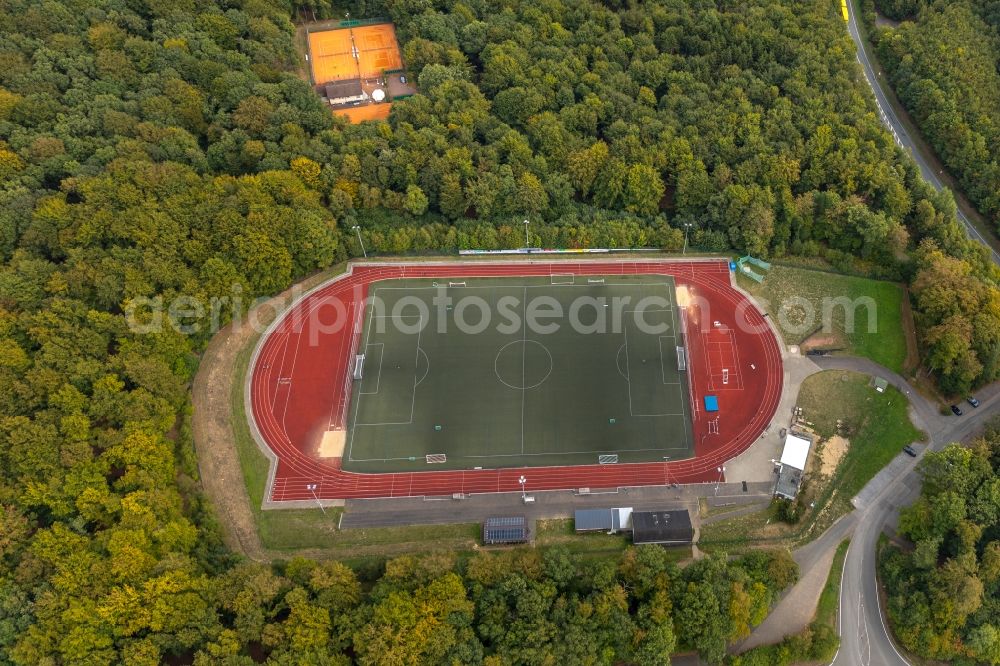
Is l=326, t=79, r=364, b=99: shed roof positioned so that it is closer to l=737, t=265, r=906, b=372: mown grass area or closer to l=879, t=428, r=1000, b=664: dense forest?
l=737, t=265, r=906, b=372: mown grass area

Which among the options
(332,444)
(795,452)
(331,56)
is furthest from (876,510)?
(331,56)

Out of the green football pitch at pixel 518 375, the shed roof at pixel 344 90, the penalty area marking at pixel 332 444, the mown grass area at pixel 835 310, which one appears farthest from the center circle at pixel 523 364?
the shed roof at pixel 344 90

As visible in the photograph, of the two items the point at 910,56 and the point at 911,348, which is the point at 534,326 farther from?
the point at 910,56

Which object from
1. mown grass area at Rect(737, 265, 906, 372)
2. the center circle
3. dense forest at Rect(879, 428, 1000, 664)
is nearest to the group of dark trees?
mown grass area at Rect(737, 265, 906, 372)

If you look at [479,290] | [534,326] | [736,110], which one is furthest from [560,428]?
[736,110]

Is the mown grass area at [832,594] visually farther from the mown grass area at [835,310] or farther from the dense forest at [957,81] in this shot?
the dense forest at [957,81]

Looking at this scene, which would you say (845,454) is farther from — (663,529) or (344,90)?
(344,90)
